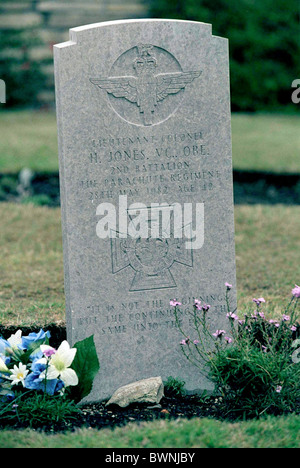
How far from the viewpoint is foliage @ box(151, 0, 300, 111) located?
11.8 meters

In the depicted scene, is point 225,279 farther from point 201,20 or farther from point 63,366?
point 201,20

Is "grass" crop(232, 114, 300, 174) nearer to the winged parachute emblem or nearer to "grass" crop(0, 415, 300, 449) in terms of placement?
the winged parachute emblem

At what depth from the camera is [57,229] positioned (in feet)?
20.7

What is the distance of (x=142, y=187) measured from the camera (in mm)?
3809

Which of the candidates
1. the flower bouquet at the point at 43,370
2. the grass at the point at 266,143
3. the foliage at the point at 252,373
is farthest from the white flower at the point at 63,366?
the grass at the point at 266,143

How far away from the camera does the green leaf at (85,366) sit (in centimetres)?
365

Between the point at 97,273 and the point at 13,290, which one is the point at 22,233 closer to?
the point at 13,290

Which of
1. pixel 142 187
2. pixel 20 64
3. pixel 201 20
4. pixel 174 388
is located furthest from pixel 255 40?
pixel 174 388

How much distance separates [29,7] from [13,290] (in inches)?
293

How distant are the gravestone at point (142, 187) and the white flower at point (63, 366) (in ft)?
0.81

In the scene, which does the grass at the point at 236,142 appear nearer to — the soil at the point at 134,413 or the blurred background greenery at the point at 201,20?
the blurred background greenery at the point at 201,20

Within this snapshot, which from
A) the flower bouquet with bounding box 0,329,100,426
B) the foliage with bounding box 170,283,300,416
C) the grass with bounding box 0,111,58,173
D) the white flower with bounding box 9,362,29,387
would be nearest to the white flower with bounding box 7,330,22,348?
the flower bouquet with bounding box 0,329,100,426

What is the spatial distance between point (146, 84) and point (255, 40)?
865 centimetres

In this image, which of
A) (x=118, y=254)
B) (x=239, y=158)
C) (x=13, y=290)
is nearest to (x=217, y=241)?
(x=118, y=254)
